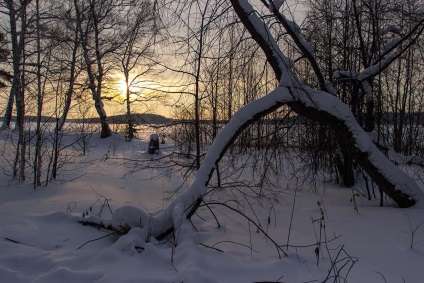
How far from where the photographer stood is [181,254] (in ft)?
9.81

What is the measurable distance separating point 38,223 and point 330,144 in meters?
5.25

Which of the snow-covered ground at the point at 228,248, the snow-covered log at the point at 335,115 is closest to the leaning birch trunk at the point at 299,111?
the snow-covered log at the point at 335,115

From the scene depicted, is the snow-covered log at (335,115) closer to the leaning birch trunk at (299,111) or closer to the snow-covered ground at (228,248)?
the leaning birch trunk at (299,111)

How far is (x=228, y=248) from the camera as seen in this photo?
133 inches

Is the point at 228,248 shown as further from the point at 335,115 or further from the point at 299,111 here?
the point at 335,115

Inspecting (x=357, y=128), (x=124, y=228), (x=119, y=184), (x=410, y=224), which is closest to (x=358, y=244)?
(x=410, y=224)

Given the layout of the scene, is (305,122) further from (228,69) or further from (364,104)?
(228,69)

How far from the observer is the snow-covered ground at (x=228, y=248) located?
274 cm

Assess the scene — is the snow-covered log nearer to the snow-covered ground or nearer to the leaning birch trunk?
the leaning birch trunk

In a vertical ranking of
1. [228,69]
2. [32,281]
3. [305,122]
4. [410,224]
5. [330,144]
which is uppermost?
[228,69]

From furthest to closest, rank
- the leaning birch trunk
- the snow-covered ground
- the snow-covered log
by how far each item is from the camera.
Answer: the snow-covered log, the leaning birch trunk, the snow-covered ground

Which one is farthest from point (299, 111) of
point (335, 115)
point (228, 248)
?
point (228, 248)

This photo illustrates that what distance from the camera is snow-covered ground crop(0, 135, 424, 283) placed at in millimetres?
2736

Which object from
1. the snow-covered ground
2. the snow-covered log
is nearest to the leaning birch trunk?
the snow-covered log
